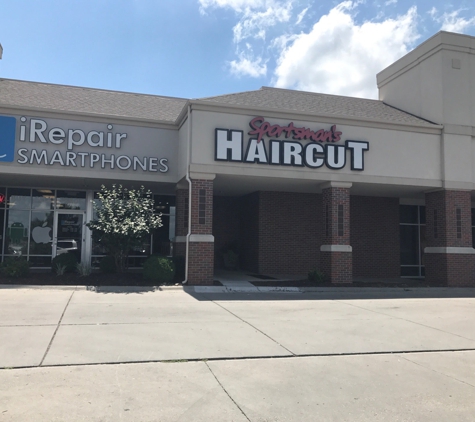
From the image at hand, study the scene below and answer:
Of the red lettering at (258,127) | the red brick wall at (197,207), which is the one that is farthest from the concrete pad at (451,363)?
the red lettering at (258,127)

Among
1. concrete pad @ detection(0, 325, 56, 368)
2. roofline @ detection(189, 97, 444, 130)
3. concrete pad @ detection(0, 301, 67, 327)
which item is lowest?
concrete pad @ detection(0, 325, 56, 368)

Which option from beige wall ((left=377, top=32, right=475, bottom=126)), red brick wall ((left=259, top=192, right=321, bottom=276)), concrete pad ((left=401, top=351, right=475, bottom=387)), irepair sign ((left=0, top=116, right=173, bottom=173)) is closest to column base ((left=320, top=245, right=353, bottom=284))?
red brick wall ((left=259, top=192, right=321, bottom=276))

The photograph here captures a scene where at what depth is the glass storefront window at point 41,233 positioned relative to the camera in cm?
1881

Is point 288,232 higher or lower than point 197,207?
lower

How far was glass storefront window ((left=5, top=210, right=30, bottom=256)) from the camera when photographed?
61.5 feet

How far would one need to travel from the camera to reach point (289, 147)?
15602 mm

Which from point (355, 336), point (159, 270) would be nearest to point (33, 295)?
point (159, 270)

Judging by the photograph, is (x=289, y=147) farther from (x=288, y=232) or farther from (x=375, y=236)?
(x=375, y=236)

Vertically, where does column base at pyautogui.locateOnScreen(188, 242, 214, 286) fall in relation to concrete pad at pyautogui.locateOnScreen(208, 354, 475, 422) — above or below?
above

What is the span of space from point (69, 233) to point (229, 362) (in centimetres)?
1416

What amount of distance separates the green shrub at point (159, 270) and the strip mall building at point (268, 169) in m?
0.85

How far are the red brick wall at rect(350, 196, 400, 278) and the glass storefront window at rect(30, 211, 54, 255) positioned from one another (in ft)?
42.2

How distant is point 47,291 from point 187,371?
27.7ft

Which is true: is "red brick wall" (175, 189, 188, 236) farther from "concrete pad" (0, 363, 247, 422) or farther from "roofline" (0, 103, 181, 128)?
"concrete pad" (0, 363, 247, 422)
